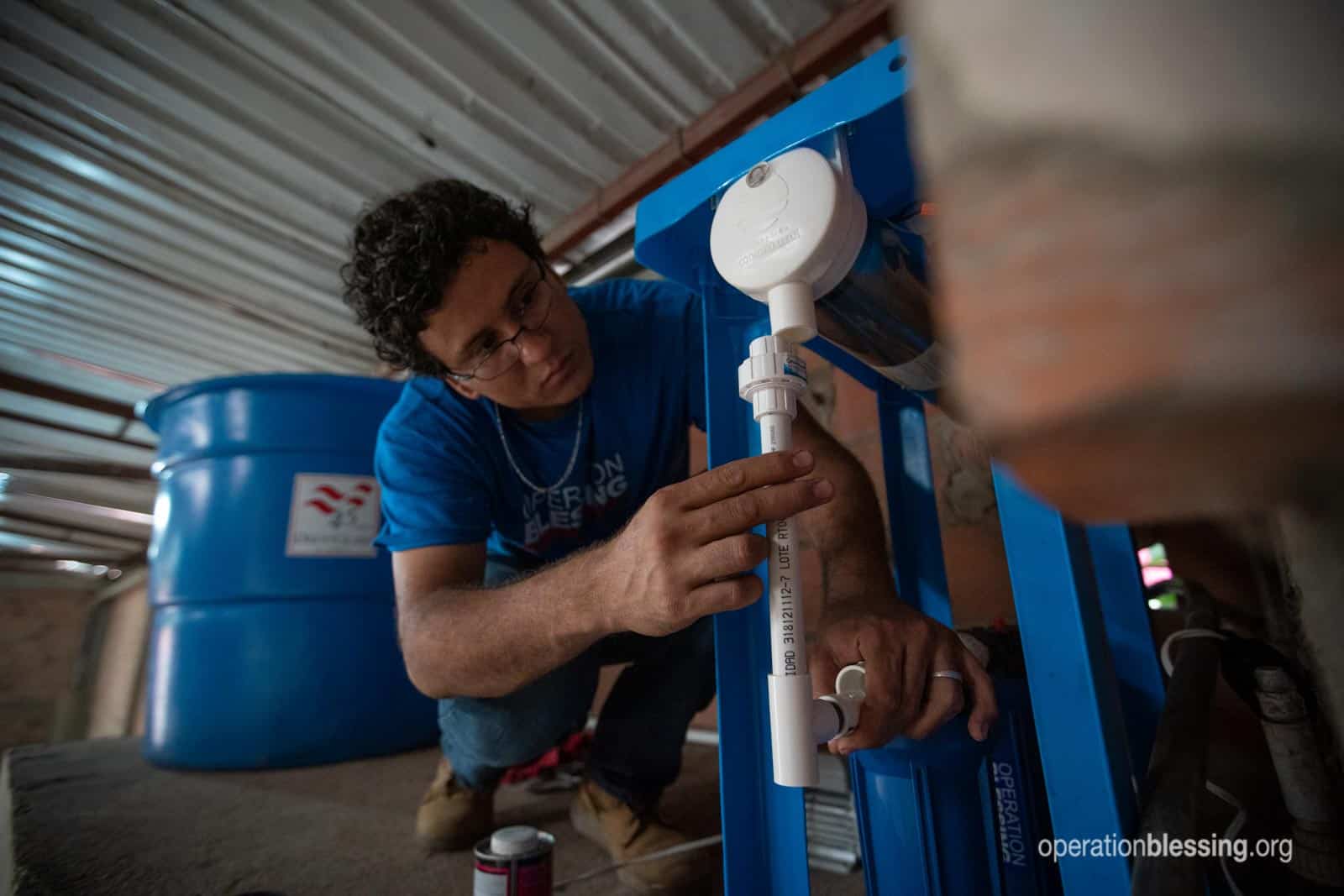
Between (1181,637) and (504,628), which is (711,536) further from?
(1181,637)

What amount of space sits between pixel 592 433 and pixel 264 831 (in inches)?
30.9

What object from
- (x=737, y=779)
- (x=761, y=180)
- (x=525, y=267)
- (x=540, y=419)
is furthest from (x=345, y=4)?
(x=737, y=779)

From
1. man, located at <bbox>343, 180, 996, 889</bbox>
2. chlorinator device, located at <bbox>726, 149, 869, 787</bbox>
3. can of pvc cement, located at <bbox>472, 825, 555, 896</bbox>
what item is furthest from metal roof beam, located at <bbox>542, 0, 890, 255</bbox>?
can of pvc cement, located at <bbox>472, 825, 555, 896</bbox>

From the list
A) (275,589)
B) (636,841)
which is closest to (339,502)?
(275,589)

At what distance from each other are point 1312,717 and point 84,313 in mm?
3296

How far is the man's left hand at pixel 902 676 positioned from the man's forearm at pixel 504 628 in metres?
0.19

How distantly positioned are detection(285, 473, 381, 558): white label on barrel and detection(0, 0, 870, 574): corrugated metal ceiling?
885 mm

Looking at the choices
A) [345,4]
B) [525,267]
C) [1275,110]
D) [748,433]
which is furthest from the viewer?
[345,4]

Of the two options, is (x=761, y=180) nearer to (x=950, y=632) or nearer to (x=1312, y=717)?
(x=950, y=632)

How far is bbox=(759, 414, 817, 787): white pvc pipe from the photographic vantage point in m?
0.38

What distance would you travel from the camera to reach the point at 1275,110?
0.41 ft

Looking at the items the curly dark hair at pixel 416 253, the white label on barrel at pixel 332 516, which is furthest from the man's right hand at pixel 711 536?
the white label on barrel at pixel 332 516

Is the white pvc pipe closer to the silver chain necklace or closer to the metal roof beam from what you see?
the silver chain necklace

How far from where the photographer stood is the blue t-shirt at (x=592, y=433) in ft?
2.91
